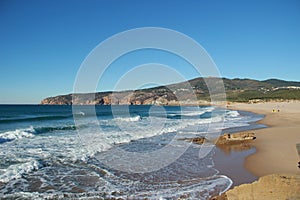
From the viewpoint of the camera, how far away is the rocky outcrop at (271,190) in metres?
4.91

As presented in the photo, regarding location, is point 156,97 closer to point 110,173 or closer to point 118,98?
point 118,98

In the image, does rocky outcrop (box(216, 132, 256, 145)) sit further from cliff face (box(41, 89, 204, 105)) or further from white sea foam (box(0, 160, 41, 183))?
cliff face (box(41, 89, 204, 105))

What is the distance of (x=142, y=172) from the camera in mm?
8992

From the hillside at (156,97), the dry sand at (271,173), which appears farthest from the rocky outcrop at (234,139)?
the hillside at (156,97)

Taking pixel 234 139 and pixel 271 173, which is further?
pixel 234 139

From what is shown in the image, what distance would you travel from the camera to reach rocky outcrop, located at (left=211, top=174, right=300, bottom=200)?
4906mm

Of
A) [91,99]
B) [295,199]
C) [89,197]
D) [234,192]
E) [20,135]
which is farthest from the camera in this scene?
[91,99]

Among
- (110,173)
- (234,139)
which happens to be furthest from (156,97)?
(110,173)

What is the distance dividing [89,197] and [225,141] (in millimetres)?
10133

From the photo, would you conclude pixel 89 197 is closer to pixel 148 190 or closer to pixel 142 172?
pixel 148 190

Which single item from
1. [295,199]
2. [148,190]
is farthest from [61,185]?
[295,199]

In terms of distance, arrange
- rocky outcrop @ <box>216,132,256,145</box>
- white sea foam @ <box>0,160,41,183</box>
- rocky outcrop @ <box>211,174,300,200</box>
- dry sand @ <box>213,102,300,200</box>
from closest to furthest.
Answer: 1. rocky outcrop @ <box>211,174,300,200</box>
2. dry sand @ <box>213,102,300,200</box>
3. white sea foam @ <box>0,160,41,183</box>
4. rocky outcrop @ <box>216,132,256,145</box>

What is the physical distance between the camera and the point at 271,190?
5.15 metres

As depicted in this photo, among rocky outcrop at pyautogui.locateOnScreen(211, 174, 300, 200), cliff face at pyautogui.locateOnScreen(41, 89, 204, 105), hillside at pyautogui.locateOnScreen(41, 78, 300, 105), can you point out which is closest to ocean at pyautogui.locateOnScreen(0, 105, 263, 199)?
rocky outcrop at pyautogui.locateOnScreen(211, 174, 300, 200)
